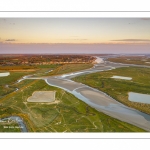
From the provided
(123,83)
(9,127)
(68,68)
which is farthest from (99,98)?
(9,127)

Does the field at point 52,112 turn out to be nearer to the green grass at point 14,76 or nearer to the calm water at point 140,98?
the green grass at point 14,76

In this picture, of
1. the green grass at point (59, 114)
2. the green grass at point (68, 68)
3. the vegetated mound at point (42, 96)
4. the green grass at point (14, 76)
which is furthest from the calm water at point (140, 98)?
the green grass at point (14, 76)

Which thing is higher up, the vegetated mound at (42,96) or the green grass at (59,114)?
the vegetated mound at (42,96)

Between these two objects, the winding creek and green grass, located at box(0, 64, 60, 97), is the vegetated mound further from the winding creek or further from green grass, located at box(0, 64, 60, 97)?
green grass, located at box(0, 64, 60, 97)
